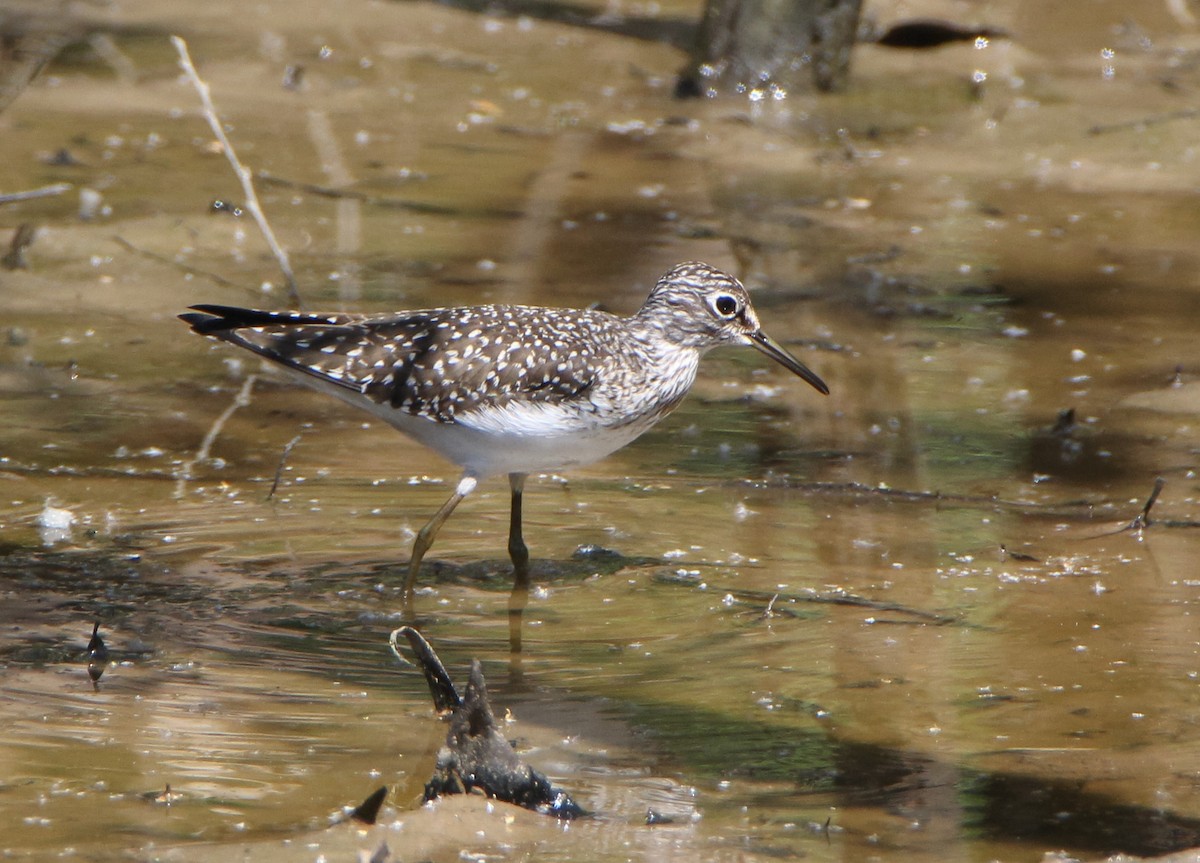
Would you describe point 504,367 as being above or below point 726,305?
below

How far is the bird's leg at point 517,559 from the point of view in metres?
6.51

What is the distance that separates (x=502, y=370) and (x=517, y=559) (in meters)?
0.76

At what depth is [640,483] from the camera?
770 centimetres

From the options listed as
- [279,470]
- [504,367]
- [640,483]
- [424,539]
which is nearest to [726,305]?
[640,483]

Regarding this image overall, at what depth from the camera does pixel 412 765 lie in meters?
5.07

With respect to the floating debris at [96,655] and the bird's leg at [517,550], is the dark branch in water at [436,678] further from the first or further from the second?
the bird's leg at [517,550]

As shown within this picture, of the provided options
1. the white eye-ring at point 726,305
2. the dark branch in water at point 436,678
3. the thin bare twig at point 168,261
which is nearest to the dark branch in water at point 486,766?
the dark branch in water at point 436,678

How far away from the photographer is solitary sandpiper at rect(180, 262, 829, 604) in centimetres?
662

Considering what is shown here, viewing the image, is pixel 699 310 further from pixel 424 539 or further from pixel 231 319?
pixel 231 319

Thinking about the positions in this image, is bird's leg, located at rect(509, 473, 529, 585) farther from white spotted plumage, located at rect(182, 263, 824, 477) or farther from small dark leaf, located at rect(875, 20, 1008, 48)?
small dark leaf, located at rect(875, 20, 1008, 48)

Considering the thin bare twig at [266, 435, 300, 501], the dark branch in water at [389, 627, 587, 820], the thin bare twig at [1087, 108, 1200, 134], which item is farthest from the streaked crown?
the thin bare twig at [1087, 108, 1200, 134]

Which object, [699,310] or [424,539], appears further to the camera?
[699,310]

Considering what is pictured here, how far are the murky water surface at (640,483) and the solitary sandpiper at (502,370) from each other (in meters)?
0.52

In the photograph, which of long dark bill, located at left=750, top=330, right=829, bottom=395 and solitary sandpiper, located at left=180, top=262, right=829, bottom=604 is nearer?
→ solitary sandpiper, located at left=180, top=262, right=829, bottom=604
